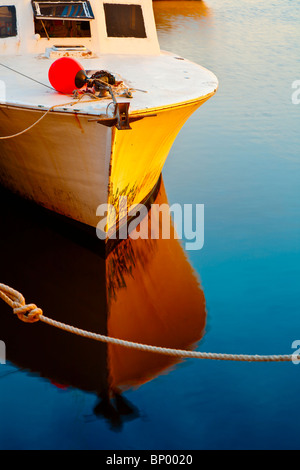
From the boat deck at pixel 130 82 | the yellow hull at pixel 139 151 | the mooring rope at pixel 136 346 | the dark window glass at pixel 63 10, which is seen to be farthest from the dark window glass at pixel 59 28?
the mooring rope at pixel 136 346

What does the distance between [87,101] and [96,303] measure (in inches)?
101

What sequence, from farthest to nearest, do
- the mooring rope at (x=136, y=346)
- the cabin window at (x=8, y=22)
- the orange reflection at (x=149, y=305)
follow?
1. the cabin window at (x=8, y=22)
2. the orange reflection at (x=149, y=305)
3. the mooring rope at (x=136, y=346)

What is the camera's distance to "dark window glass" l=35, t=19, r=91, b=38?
8.84m

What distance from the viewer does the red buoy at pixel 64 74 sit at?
6543 millimetres

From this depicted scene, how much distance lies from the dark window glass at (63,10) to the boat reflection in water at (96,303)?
3.08 m

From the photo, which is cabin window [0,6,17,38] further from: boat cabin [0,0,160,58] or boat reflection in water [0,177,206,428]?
boat reflection in water [0,177,206,428]

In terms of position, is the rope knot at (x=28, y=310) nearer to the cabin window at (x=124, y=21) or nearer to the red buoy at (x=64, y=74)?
the red buoy at (x=64, y=74)

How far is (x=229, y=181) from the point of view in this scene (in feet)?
34.9

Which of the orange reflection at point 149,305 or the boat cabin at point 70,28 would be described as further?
the boat cabin at point 70,28

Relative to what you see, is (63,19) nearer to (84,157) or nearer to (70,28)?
(70,28)

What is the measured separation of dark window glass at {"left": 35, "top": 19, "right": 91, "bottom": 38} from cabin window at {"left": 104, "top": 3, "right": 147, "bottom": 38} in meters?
0.47

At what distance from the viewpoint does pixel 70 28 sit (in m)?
8.93

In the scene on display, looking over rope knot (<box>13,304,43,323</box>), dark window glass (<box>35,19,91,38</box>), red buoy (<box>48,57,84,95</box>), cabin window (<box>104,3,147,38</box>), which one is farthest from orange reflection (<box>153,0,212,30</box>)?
rope knot (<box>13,304,43,323</box>)

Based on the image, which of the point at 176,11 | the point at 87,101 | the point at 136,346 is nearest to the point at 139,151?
the point at 87,101
